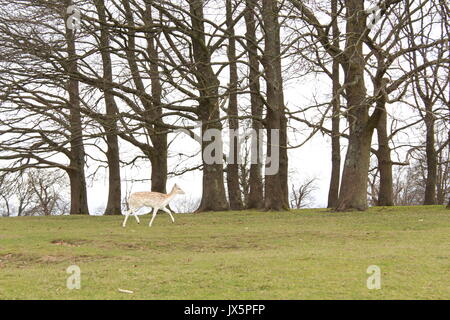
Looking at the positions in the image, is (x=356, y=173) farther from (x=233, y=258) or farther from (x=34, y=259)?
(x=34, y=259)

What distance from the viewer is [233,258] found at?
13.2m

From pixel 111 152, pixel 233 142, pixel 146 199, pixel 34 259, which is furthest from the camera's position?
pixel 111 152

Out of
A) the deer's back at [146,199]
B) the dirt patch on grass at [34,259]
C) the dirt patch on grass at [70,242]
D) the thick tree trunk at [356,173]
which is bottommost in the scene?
the dirt patch on grass at [34,259]

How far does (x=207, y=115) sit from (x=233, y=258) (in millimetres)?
15758

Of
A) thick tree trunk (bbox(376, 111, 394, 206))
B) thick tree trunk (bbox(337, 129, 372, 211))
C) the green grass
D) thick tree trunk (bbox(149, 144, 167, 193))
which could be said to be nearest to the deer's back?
the green grass

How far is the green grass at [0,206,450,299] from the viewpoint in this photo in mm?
9734

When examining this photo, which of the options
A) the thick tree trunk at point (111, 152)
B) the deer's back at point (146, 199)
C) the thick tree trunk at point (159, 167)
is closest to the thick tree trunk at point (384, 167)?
the thick tree trunk at point (159, 167)

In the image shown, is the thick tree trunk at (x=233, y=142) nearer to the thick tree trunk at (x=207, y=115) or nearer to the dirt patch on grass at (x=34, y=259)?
the thick tree trunk at (x=207, y=115)

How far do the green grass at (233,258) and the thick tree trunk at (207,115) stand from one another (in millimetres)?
6728

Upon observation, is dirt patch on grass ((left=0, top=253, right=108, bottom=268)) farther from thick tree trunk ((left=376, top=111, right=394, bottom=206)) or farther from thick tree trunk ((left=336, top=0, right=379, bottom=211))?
thick tree trunk ((left=376, top=111, right=394, bottom=206))

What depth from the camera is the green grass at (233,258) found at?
973 centimetres

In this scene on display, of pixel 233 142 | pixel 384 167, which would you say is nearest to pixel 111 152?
pixel 233 142

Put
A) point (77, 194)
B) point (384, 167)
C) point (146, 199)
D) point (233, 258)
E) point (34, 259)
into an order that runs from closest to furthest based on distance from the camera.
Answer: point (233, 258), point (34, 259), point (146, 199), point (384, 167), point (77, 194)
